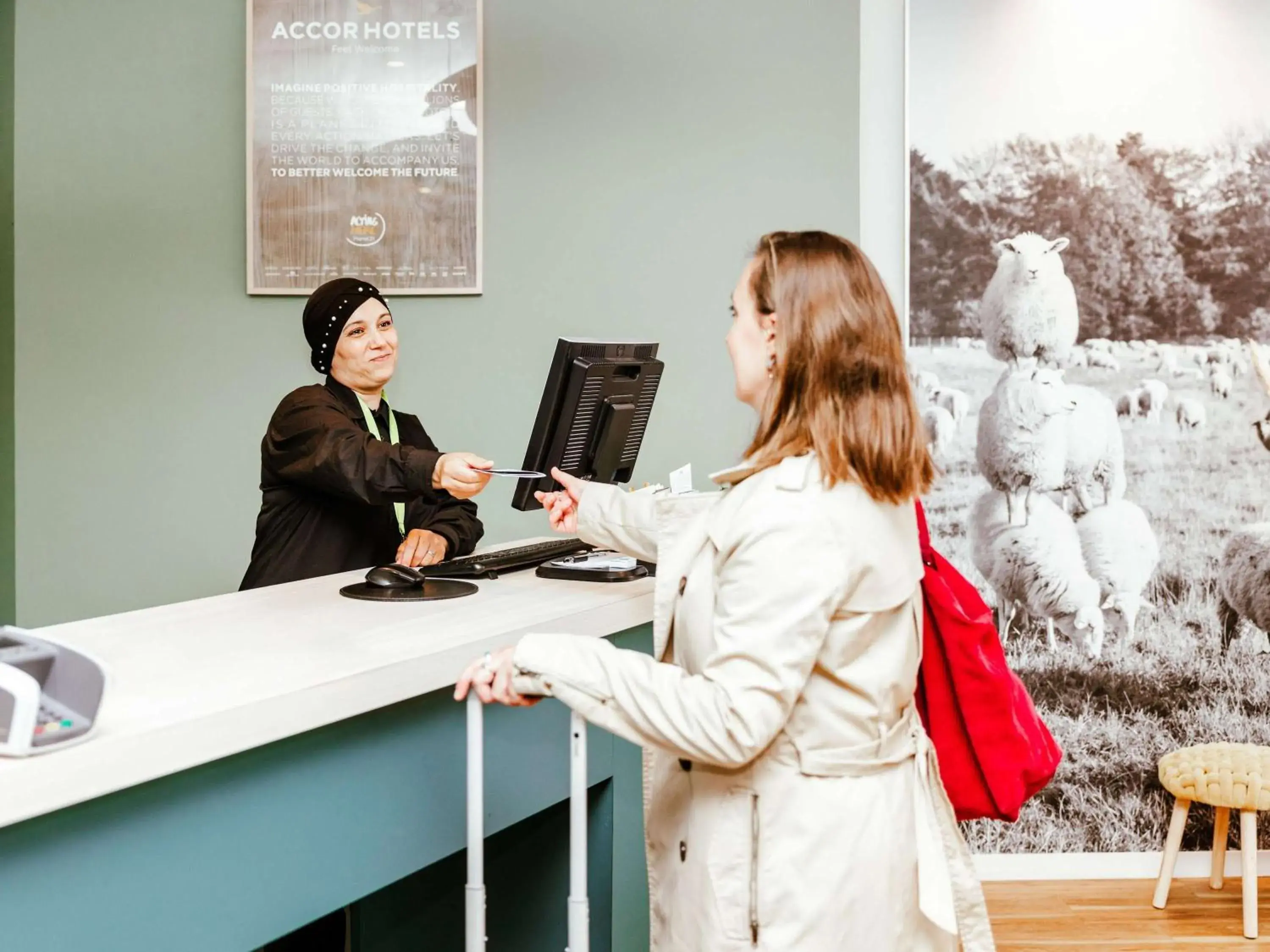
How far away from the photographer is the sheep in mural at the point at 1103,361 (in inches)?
144

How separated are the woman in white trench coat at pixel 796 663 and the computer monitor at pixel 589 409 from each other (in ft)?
2.24

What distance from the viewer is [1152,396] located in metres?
3.68

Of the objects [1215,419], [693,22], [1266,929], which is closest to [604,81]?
[693,22]

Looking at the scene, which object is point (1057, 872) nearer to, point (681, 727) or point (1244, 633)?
point (1244, 633)

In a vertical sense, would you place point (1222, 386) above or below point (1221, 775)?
above

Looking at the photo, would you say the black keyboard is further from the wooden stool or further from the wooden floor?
the wooden stool

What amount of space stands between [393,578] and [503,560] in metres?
0.36

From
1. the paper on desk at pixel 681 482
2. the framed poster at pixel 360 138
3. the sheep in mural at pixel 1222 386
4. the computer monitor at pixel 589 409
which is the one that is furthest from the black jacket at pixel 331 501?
the sheep in mural at pixel 1222 386

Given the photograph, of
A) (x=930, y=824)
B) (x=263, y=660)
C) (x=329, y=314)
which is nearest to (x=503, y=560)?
(x=329, y=314)

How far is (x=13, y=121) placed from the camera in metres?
3.70

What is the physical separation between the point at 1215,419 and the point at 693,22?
76.7 inches

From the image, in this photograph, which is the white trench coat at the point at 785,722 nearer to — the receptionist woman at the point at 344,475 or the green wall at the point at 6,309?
the receptionist woman at the point at 344,475

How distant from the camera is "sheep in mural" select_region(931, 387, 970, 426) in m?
3.70

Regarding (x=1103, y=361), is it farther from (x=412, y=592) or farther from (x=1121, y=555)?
(x=412, y=592)
